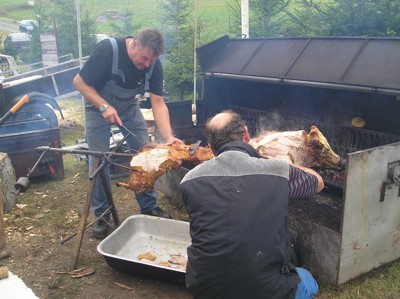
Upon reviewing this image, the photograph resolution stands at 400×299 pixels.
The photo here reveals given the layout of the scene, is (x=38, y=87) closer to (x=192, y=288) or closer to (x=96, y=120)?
(x=96, y=120)

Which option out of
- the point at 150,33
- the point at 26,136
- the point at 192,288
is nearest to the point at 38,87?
the point at 26,136

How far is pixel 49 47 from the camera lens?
12.2m

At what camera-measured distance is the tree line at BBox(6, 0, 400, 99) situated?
5.96m

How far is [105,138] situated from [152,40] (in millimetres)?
1255

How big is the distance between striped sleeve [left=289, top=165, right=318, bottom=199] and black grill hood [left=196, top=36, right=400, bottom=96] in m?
1.59

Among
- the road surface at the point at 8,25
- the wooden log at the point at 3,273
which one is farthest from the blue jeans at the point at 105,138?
the road surface at the point at 8,25

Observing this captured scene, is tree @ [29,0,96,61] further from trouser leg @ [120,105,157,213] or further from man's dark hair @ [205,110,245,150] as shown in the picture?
man's dark hair @ [205,110,245,150]

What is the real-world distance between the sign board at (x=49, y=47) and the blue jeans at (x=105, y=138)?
350 inches

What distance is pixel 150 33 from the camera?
384 centimetres

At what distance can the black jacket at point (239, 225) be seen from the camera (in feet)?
6.38

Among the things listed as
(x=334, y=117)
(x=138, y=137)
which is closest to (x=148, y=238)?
(x=138, y=137)

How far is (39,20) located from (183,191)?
52.0 ft

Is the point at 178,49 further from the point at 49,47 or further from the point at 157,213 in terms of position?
the point at 157,213

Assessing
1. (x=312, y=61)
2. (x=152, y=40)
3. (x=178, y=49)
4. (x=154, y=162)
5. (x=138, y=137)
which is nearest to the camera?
(x=154, y=162)
